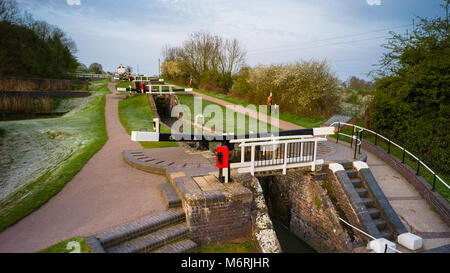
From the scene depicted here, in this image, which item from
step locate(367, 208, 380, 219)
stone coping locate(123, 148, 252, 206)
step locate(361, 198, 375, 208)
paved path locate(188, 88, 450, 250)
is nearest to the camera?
stone coping locate(123, 148, 252, 206)

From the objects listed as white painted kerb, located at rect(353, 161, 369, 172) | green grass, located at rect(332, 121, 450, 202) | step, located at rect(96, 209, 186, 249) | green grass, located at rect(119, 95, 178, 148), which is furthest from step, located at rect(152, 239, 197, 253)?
green grass, located at rect(332, 121, 450, 202)

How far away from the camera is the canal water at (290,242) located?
795 cm

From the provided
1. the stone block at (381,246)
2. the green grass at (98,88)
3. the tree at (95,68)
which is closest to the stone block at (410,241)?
the stone block at (381,246)

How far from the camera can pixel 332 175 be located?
7.70 metres

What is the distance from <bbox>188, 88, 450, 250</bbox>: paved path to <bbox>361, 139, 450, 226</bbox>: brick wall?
0.36 ft

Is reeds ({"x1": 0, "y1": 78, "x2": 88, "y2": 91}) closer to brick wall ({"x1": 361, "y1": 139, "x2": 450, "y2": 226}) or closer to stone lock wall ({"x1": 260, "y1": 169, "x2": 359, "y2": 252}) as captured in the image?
stone lock wall ({"x1": 260, "y1": 169, "x2": 359, "y2": 252})

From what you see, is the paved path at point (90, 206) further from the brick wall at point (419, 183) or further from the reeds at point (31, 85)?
the reeds at point (31, 85)

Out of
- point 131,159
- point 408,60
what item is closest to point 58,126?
point 131,159

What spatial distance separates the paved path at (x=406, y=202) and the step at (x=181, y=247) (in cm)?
485

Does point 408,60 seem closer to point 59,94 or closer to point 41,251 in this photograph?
point 41,251

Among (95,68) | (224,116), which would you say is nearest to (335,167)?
(224,116)

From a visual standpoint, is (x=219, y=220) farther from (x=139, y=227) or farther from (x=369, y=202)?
(x=369, y=202)

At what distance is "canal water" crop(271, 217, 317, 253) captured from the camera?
7.95 meters
